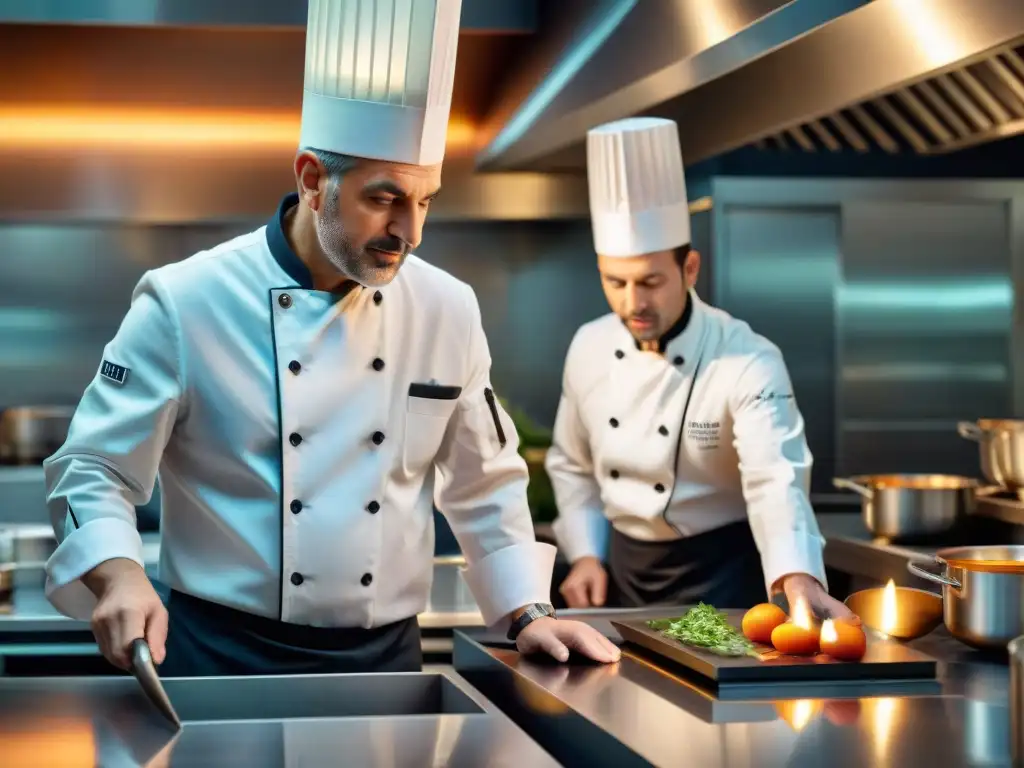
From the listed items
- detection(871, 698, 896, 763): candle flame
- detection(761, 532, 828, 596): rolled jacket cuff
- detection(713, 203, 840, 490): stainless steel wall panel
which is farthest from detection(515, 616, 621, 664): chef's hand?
detection(713, 203, 840, 490): stainless steel wall panel

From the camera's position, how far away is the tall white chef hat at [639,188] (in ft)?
9.01

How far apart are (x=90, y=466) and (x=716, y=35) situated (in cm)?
100

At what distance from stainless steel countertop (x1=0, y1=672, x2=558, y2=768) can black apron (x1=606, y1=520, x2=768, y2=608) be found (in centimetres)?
116

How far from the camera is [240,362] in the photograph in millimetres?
1924

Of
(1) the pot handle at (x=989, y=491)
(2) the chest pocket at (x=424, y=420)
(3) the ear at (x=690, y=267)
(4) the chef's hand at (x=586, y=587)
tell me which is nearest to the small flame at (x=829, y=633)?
(2) the chest pocket at (x=424, y=420)

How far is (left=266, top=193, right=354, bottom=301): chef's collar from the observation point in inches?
77.0

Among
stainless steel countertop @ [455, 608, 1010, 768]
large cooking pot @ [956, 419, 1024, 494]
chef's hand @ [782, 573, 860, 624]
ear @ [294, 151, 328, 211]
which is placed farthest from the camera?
large cooking pot @ [956, 419, 1024, 494]

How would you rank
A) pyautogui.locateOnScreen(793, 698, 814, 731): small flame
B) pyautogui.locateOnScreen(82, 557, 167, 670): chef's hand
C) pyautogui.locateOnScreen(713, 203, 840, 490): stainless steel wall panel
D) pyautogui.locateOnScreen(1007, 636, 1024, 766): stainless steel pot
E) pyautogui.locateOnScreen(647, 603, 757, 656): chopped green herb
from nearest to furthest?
pyautogui.locateOnScreen(1007, 636, 1024, 766): stainless steel pot
pyautogui.locateOnScreen(793, 698, 814, 731): small flame
pyautogui.locateOnScreen(82, 557, 167, 670): chef's hand
pyautogui.locateOnScreen(647, 603, 757, 656): chopped green herb
pyautogui.locateOnScreen(713, 203, 840, 490): stainless steel wall panel

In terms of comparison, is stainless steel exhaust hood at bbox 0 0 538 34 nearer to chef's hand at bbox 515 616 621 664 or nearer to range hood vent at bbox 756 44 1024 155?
range hood vent at bbox 756 44 1024 155

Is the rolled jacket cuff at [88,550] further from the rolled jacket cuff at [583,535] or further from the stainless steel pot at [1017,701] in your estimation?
the rolled jacket cuff at [583,535]

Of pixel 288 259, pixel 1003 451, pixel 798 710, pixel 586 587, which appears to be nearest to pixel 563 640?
pixel 798 710

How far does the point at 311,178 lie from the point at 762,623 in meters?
0.85

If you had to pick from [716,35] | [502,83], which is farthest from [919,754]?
[502,83]

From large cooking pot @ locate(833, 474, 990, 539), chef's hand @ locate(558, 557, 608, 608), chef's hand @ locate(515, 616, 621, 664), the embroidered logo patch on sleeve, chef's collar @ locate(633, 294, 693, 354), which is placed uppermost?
chef's collar @ locate(633, 294, 693, 354)
